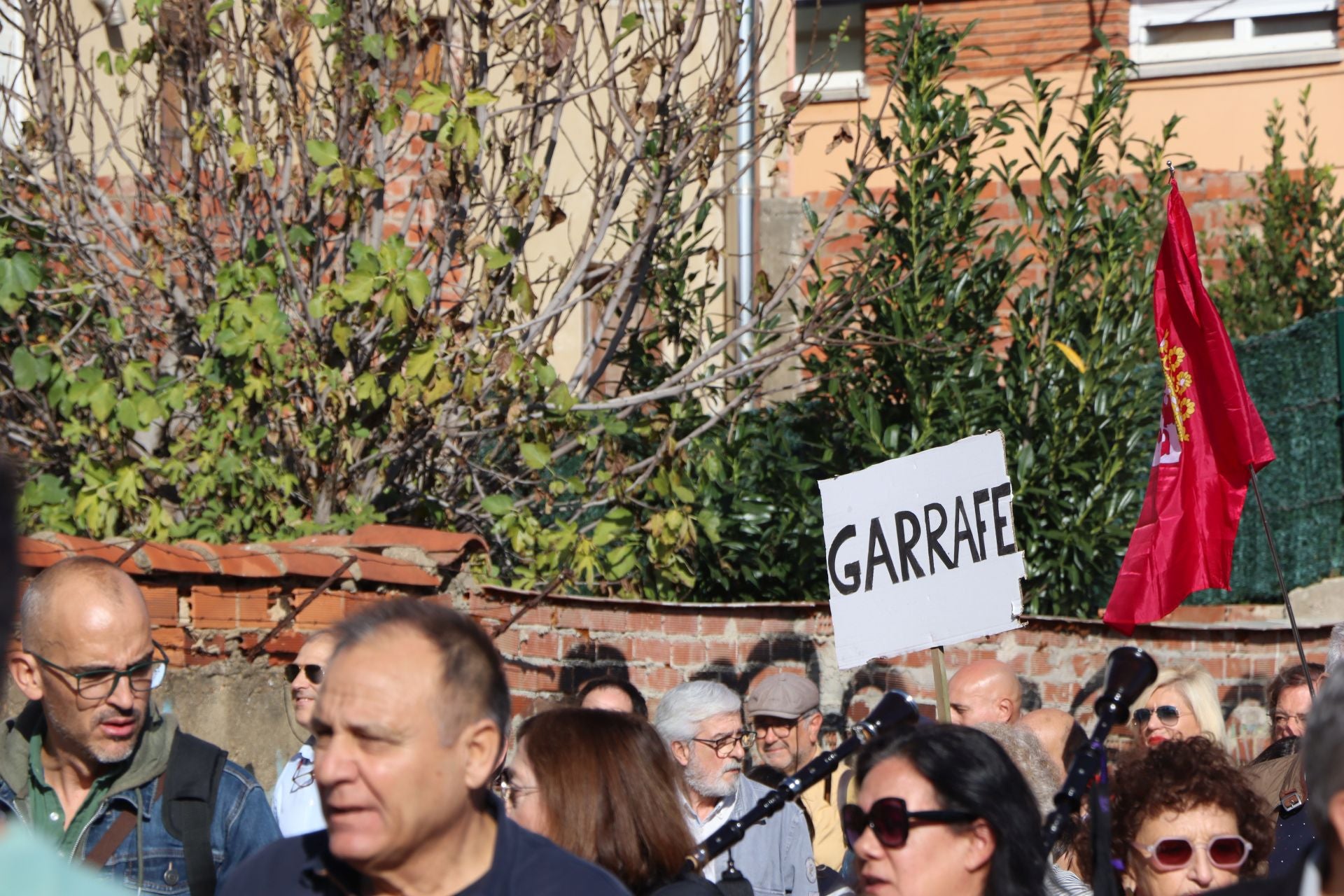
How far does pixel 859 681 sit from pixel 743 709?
693 mm

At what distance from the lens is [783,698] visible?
6.56m

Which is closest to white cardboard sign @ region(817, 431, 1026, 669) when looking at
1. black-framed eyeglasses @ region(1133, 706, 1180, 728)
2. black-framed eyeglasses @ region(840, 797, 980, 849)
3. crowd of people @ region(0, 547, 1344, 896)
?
black-framed eyeglasses @ region(1133, 706, 1180, 728)

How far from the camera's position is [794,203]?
1316 cm

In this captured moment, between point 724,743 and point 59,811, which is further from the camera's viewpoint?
point 724,743

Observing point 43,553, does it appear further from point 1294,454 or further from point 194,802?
point 1294,454

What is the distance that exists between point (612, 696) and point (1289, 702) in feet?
7.25

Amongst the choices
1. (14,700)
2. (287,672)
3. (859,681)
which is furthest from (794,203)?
(14,700)

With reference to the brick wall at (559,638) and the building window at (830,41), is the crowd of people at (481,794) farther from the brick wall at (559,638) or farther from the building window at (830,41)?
the building window at (830,41)

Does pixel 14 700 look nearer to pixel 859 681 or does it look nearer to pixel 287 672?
pixel 287 672

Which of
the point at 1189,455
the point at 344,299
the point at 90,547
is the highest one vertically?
the point at 344,299

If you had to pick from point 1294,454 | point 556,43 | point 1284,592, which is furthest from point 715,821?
point 1294,454

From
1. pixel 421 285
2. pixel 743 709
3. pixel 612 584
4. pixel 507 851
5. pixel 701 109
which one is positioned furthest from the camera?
pixel 612 584

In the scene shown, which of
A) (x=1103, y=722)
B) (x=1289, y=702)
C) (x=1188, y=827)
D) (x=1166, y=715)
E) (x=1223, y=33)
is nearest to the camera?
(x=1103, y=722)

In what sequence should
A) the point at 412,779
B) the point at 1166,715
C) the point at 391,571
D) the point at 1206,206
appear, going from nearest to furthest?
the point at 412,779 < the point at 1166,715 < the point at 391,571 < the point at 1206,206
